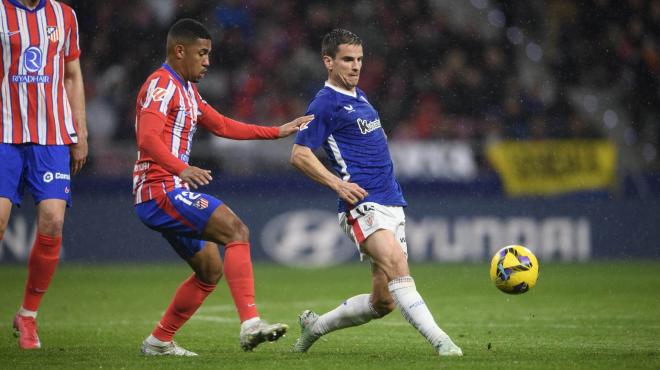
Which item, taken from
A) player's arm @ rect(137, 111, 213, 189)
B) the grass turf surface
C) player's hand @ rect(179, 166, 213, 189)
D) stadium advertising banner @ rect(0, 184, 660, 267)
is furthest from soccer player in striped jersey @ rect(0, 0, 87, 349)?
stadium advertising banner @ rect(0, 184, 660, 267)

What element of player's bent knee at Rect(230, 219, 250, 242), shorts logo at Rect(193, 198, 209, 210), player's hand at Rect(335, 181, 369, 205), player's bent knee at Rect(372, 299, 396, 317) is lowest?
player's bent knee at Rect(372, 299, 396, 317)

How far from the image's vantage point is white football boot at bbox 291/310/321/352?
276 inches

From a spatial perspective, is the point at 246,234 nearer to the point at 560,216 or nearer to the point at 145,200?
the point at 145,200

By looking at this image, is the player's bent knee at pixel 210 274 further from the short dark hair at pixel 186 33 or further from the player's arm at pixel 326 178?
the short dark hair at pixel 186 33

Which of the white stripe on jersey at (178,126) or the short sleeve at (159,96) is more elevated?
the short sleeve at (159,96)

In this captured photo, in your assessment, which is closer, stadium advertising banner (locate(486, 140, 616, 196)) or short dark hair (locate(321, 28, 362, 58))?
short dark hair (locate(321, 28, 362, 58))

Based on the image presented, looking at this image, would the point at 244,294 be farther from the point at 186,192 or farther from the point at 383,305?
the point at 383,305

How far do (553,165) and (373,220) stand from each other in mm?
9754

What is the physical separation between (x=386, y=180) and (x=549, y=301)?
485 centimetres

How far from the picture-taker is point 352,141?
6.87 meters

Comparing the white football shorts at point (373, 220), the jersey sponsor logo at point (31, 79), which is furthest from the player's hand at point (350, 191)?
the jersey sponsor logo at point (31, 79)

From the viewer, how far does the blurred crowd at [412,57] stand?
17562 mm

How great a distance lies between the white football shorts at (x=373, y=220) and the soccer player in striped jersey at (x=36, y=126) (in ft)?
6.38

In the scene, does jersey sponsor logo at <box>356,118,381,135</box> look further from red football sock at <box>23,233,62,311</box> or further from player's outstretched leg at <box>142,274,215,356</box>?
red football sock at <box>23,233,62,311</box>
